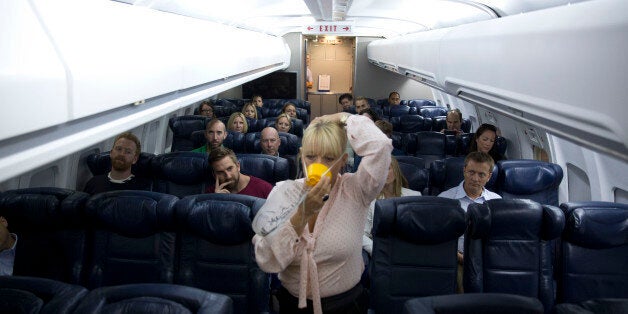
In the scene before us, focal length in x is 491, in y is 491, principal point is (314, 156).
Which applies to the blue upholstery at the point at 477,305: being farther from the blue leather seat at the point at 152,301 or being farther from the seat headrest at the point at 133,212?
the seat headrest at the point at 133,212

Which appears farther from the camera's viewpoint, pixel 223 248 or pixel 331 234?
pixel 223 248

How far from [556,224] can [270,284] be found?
1.90 meters

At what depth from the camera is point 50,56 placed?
4.60 ft

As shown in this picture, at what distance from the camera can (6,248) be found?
10.5 ft

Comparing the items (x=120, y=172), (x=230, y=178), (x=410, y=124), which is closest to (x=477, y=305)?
(x=230, y=178)

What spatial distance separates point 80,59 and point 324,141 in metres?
0.83

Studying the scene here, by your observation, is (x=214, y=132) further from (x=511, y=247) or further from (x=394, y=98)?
(x=394, y=98)

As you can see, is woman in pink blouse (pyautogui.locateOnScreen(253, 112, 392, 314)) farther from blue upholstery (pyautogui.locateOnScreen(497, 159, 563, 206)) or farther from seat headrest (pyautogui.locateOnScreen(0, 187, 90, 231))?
blue upholstery (pyautogui.locateOnScreen(497, 159, 563, 206))

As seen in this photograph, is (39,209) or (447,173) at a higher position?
(39,209)

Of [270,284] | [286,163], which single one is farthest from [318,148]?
[286,163]

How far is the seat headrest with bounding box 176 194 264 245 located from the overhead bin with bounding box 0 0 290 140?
79 centimetres

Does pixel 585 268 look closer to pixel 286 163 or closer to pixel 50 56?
pixel 286 163

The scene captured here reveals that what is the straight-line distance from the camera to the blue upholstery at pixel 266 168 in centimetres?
469

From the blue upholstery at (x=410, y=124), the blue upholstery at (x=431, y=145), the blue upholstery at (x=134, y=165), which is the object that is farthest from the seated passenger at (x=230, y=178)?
the blue upholstery at (x=410, y=124)
